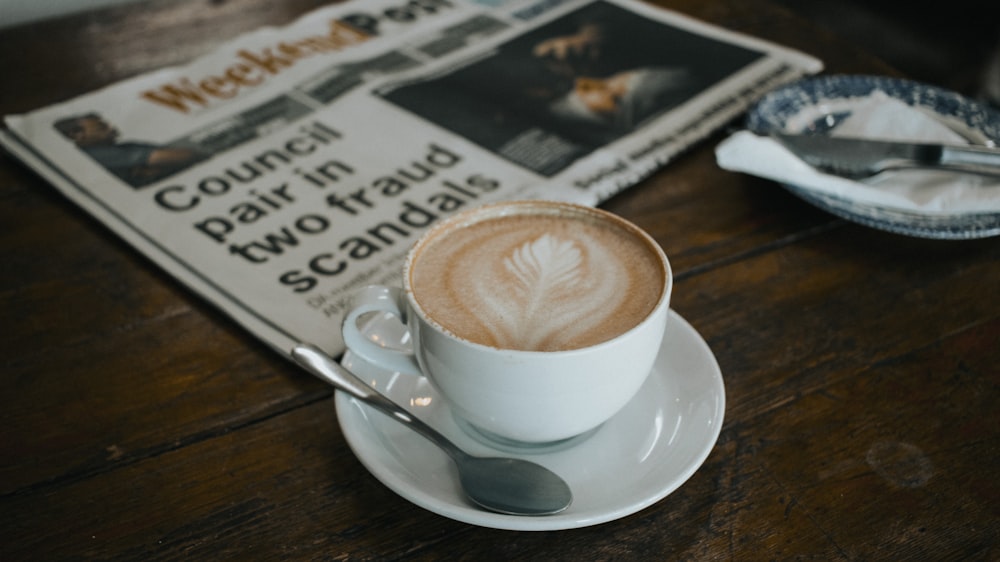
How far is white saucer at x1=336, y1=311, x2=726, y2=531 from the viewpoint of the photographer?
344mm

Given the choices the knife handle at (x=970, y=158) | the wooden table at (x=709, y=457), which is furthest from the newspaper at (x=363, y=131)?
the knife handle at (x=970, y=158)

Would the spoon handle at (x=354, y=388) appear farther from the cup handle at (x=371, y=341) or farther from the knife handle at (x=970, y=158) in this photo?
the knife handle at (x=970, y=158)

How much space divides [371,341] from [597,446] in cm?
12

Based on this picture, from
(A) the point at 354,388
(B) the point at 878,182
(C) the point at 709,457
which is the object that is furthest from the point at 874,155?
(A) the point at 354,388

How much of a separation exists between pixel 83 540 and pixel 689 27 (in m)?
0.66

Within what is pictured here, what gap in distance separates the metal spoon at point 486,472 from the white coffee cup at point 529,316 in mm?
14

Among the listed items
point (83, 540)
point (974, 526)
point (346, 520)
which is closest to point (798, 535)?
point (974, 526)

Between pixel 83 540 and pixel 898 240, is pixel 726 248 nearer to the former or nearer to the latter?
pixel 898 240

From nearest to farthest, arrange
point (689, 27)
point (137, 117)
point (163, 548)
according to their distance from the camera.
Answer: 1. point (163, 548)
2. point (137, 117)
3. point (689, 27)

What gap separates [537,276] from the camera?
0.39 meters

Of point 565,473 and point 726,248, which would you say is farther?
point 726,248

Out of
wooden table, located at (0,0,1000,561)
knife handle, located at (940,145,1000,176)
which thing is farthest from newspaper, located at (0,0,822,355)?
knife handle, located at (940,145,1000,176)

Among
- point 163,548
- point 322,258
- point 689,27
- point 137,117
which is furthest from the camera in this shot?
point 689,27

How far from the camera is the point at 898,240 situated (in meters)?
0.55
